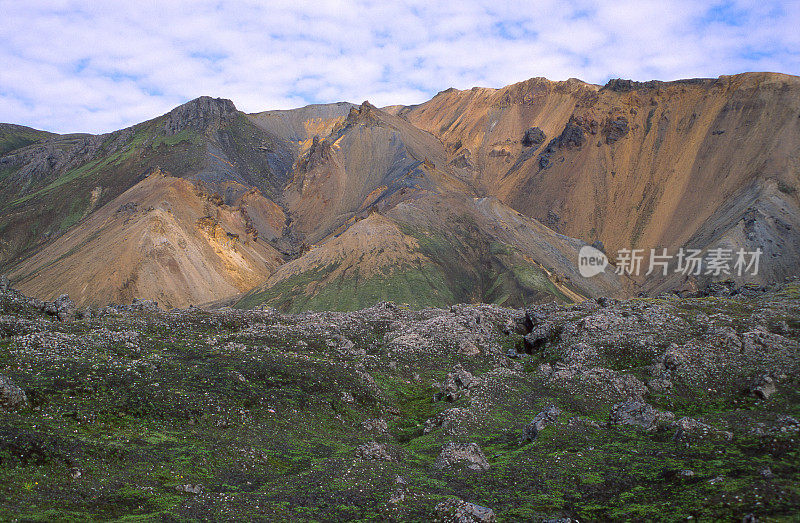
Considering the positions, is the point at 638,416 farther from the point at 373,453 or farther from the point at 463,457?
the point at 373,453

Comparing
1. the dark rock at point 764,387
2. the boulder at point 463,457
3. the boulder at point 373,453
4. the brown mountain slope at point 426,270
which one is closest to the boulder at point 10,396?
the boulder at point 373,453

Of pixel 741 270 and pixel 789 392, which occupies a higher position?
pixel 741 270

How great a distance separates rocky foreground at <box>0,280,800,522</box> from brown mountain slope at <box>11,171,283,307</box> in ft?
385

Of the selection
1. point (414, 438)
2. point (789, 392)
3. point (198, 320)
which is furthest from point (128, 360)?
point (789, 392)

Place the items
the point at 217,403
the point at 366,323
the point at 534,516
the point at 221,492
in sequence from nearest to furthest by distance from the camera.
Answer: the point at 534,516 < the point at 221,492 < the point at 217,403 < the point at 366,323

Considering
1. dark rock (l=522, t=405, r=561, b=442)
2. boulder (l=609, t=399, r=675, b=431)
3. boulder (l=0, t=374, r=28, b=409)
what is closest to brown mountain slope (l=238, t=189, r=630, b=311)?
dark rock (l=522, t=405, r=561, b=442)

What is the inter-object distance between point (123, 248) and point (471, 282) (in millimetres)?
114322

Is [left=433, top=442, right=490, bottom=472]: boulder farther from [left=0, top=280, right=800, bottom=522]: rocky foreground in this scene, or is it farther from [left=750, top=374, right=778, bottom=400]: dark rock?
[left=750, top=374, right=778, bottom=400]: dark rock

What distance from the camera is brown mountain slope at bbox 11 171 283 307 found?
6107 inches

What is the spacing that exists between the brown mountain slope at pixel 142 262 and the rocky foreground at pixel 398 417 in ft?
385

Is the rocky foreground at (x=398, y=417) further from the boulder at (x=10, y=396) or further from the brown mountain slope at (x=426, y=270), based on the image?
the brown mountain slope at (x=426, y=270)

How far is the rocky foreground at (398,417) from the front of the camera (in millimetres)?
21781

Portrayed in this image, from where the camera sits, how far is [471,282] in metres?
170

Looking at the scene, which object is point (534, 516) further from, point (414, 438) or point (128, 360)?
point (128, 360)
